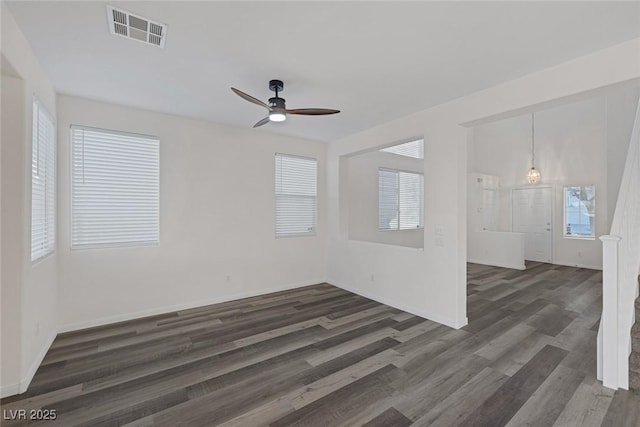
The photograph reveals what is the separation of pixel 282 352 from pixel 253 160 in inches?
123

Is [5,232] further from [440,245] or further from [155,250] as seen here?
[440,245]

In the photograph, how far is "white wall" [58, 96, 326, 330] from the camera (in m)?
3.48

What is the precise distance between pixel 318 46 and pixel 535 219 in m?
8.34

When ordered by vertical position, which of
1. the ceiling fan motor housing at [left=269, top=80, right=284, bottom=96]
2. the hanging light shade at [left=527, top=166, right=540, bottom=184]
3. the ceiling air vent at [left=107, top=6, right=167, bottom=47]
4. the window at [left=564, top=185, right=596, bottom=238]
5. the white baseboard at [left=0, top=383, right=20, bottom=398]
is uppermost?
the ceiling air vent at [left=107, top=6, right=167, bottom=47]

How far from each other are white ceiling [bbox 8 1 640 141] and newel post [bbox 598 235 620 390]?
67.7 inches

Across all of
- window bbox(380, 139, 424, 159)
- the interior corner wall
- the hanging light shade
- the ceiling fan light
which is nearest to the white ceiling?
the ceiling fan light

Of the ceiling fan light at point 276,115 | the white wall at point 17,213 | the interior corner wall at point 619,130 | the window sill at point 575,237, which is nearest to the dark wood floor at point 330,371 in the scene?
the white wall at point 17,213

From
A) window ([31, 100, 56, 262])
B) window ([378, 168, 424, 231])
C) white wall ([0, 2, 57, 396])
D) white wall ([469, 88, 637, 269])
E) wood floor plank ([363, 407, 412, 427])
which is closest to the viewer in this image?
wood floor plank ([363, 407, 412, 427])

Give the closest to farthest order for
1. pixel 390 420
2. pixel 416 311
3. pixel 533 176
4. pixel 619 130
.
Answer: pixel 390 420 → pixel 416 311 → pixel 619 130 → pixel 533 176

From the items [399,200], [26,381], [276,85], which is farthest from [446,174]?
[26,381]

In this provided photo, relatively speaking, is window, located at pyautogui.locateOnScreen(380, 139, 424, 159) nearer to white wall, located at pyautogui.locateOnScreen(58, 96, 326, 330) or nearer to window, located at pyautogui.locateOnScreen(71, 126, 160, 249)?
white wall, located at pyautogui.locateOnScreen(58, 96, 326, 330)

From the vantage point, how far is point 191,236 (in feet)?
13.8

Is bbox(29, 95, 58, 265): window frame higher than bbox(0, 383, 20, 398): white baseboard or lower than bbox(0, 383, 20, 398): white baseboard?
higher

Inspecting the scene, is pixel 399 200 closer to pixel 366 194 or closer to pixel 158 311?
pixel 366 194
